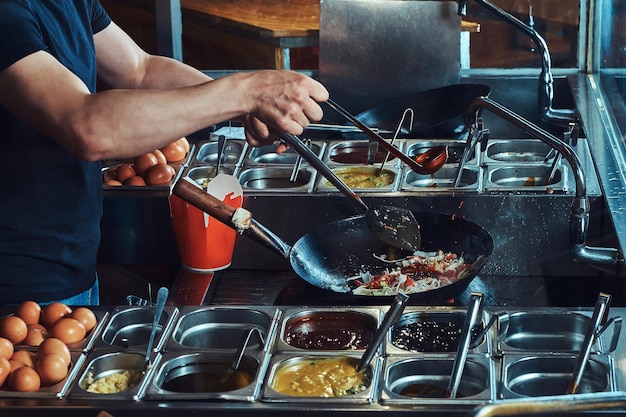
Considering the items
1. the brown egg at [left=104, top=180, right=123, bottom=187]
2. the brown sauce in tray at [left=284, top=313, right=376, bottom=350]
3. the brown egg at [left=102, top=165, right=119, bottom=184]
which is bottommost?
the brown egg at [left=102, top=165, right=119, bottom=184]

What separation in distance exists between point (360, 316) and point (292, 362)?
1.02 ft

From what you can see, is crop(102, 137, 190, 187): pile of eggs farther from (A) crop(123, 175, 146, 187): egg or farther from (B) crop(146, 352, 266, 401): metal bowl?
(B) crop(146, 352, 266, 401): metal bowl

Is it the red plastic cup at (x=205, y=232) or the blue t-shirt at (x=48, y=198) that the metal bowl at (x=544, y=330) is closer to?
the red plastic cup at (x=205, y=232)

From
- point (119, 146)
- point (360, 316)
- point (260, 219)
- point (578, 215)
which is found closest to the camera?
point (119, 146)

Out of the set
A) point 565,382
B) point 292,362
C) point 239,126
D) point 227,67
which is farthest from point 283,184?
point 227,67

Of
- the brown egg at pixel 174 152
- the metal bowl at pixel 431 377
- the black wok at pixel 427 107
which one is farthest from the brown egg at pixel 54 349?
the black wok at pixel 427 107

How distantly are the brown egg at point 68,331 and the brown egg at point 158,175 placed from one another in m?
1.23

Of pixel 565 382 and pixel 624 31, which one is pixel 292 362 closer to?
pixel 565 382

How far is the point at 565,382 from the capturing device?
2.08 meters

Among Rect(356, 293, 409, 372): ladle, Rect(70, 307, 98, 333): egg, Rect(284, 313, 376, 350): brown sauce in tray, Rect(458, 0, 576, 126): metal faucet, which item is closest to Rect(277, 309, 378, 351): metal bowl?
Rect(284, 313, 376, 350): brown sauce in tray

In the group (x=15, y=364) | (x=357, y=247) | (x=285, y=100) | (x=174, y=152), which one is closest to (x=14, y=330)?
(x=15, y=364)

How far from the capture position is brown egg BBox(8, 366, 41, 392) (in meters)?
2.01

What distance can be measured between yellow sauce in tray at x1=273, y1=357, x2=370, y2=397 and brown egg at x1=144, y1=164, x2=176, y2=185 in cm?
148

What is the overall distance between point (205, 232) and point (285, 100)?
825 mm
